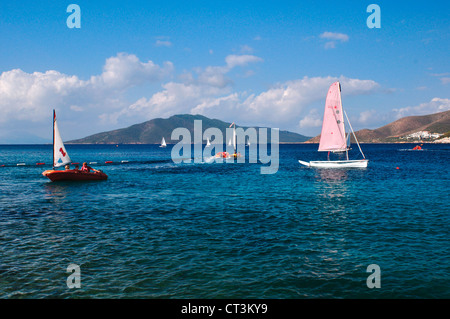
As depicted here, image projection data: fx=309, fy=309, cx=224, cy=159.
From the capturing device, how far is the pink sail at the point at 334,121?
7181 cm

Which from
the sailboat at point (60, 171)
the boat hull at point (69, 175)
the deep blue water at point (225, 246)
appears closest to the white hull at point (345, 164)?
the deep blue water at point (225, 246)

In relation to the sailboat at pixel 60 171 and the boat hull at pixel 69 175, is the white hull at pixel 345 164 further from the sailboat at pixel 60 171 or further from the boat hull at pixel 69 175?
the sailboat at pixel 60 171

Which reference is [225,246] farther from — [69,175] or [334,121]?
[334,121]

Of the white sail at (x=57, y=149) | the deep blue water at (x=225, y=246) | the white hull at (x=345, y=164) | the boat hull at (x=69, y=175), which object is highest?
the white sail at (x=57, y=149)

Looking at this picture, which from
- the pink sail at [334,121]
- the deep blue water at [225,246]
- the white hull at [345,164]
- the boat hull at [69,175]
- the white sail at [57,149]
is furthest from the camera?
the white hull at [345,164]

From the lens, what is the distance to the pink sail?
236 feet

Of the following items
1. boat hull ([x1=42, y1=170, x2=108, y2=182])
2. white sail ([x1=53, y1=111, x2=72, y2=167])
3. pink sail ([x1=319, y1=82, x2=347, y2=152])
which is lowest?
boat hull ([x1=42, y1=170, x2=108, y2=182])

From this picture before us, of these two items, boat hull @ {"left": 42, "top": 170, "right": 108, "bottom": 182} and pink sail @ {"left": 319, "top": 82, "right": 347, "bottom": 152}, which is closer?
boat hull @ {"left": 42, "top": 170, "right": 108, "bottom": 182}

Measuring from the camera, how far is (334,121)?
2854 inches

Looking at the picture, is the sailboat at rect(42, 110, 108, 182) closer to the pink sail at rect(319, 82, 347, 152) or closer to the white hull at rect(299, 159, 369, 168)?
the pink sail at rect(319, 82, 347, 152)

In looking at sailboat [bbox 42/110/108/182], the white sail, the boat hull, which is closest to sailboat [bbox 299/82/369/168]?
the boat hull

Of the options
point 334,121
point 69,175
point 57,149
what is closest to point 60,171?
point 69,175
